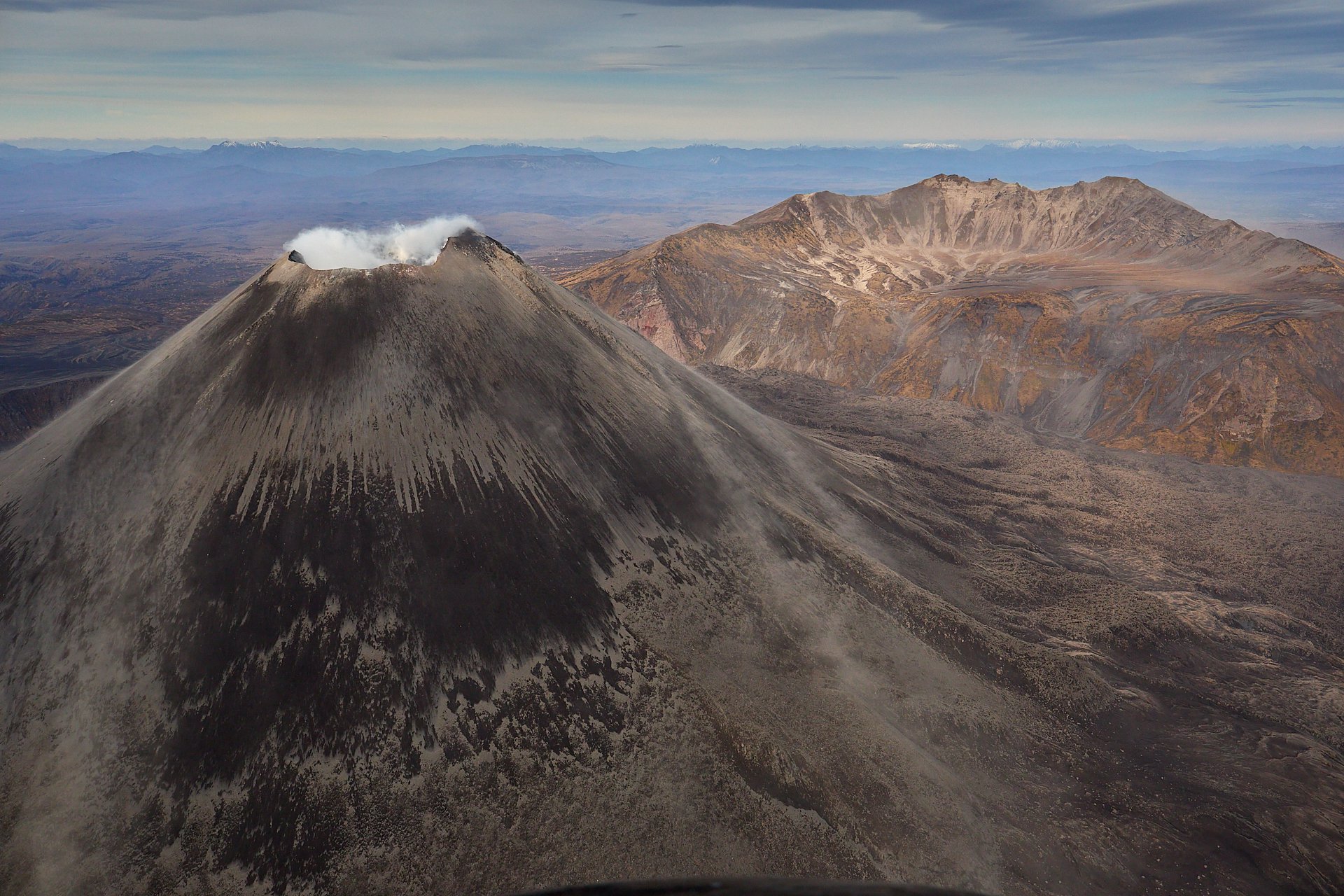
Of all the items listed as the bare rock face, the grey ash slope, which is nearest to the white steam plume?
the grey ash slope

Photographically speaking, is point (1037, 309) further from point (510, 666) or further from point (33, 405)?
point (33, 405)

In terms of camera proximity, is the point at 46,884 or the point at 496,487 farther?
the point at 496,487

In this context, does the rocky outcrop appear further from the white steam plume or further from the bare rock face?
the bare rock face

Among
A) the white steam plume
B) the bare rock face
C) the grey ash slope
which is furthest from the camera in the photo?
the bare rock face

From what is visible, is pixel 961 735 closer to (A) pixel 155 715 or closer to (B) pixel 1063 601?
(B) pixel 1063 601

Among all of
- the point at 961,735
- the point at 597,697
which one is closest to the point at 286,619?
the point at 597,697

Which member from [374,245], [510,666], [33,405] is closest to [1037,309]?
[374,245]
